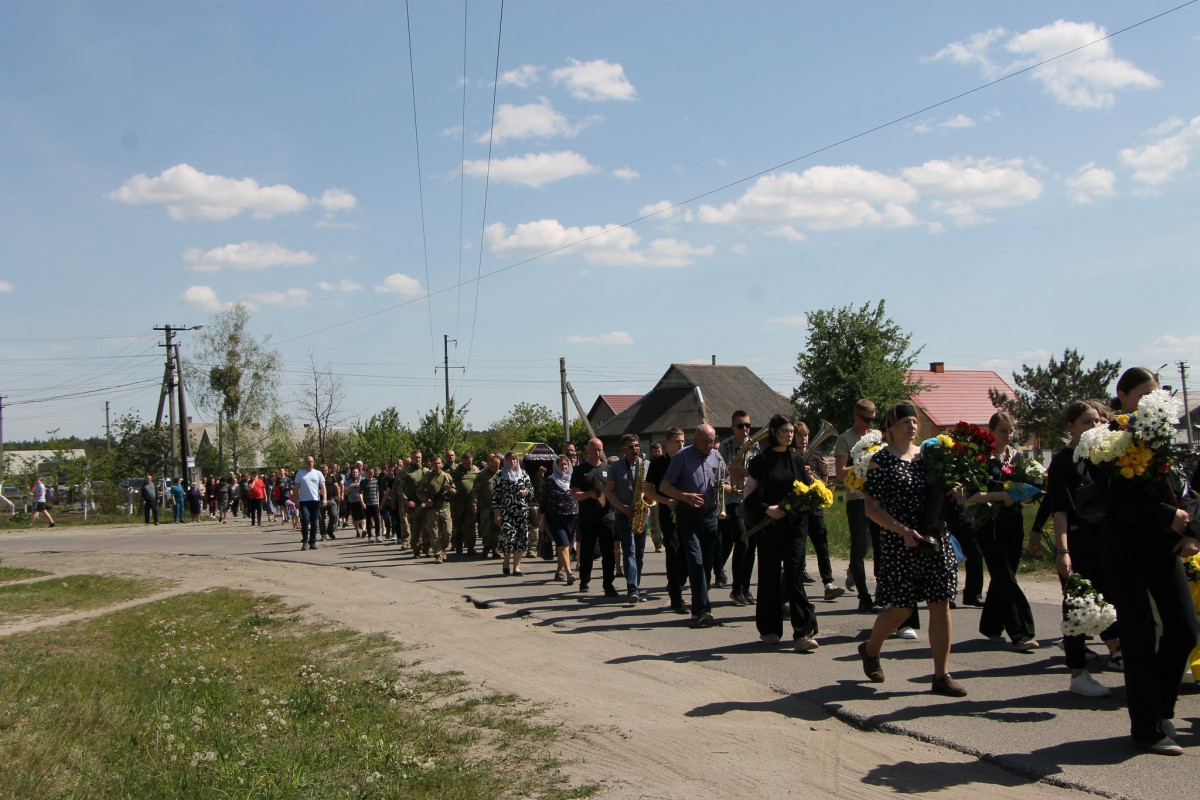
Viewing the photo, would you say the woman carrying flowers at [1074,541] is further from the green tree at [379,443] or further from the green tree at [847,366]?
the green tree at [847,366]

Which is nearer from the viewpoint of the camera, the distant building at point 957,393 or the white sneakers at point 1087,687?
the white sneakers at point 1087,687

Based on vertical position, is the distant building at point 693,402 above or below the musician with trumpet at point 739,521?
above

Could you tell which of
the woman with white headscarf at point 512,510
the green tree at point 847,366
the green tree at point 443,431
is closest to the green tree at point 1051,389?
the green tree at point 847,366

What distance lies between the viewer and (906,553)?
21.4 feet

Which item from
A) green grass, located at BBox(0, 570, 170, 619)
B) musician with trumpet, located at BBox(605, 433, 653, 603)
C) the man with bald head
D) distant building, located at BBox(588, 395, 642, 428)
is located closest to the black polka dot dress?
the man with bald head

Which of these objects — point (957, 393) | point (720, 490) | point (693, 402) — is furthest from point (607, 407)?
point (720, 490)

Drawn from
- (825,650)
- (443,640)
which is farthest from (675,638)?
(443,640)

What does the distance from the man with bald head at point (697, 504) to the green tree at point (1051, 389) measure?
51420 millimetres

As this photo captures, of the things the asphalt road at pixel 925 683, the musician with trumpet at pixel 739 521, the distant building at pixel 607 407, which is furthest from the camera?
the distant building at pixel 607 407

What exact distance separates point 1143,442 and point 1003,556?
3.12 m

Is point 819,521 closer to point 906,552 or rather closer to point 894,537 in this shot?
point 894,537

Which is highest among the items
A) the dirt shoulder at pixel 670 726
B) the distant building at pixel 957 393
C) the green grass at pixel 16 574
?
the distant building at pixel 957 393

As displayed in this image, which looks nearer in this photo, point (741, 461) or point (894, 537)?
point (894, 537)

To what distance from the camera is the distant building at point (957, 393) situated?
67.8m
